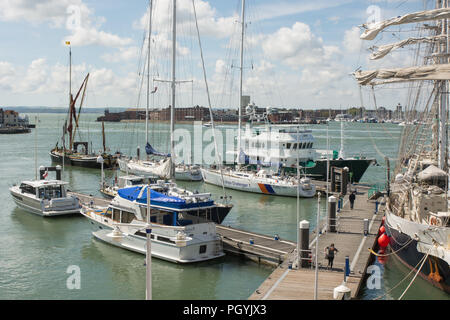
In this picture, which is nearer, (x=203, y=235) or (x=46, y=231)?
(x=203, y=235)

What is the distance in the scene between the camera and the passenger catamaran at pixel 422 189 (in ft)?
63.9

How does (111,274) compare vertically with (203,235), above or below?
below

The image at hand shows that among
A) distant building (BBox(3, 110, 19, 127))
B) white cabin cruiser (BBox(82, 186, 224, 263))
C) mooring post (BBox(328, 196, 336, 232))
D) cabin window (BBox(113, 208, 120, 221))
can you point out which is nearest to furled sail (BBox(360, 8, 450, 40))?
mooring post (BBox(328, 196, 336, 232))

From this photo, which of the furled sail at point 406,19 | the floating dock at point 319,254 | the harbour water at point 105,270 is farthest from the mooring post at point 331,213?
the furled sail at point 406,19

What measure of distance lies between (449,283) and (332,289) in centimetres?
531

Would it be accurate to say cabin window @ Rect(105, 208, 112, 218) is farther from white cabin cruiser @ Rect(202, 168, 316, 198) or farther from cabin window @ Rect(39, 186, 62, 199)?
white cabin cruiser @ Rect(202, 168, 316, 198)

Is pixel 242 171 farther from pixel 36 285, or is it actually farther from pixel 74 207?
pixel 36 285

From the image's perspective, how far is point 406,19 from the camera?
25688 mm

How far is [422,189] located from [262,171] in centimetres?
2218

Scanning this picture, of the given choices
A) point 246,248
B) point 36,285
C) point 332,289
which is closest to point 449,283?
point 332,289

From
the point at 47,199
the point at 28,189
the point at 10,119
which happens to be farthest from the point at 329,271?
the point at 10,119

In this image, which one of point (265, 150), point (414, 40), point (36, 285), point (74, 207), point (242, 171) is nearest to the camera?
point (36, 285)

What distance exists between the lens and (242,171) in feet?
156

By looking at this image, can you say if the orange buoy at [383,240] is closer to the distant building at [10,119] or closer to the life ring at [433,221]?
the life ring at [433,221]
